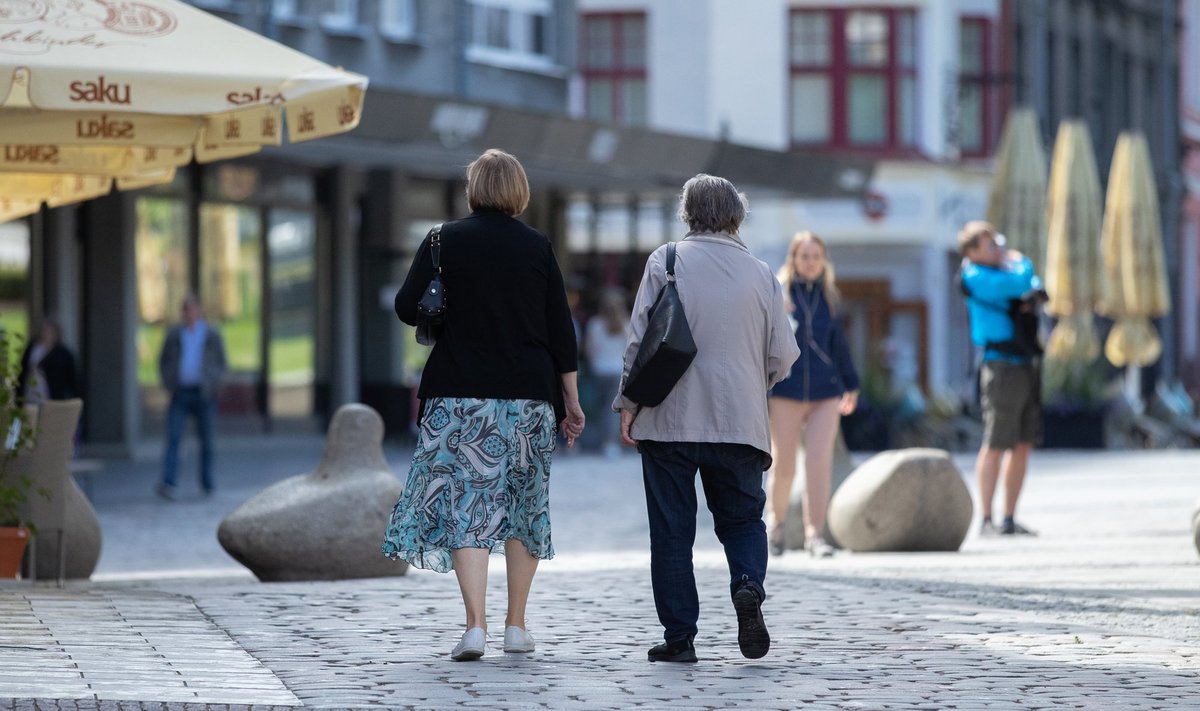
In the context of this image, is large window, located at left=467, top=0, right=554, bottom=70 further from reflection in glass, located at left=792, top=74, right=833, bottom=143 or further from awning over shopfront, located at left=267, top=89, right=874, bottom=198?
reflection in glass, located at left=792, top=74, right=833, bottom=143

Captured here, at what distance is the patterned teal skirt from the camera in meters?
7.74

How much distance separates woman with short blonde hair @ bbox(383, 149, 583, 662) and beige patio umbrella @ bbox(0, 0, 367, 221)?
85.2 inches

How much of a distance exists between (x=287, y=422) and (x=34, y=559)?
16.4 meters

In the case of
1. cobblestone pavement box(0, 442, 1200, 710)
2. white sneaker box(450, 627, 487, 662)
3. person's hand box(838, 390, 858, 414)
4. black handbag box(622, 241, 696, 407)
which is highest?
black handbag box(622, 241, 696, 407)

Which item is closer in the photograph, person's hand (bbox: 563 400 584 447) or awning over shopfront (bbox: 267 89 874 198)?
person's hand (bbox: 563 400 584 447)

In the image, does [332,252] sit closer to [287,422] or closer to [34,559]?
[287,422]

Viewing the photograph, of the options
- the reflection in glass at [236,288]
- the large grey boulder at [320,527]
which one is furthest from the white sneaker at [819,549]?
the reflection in glass at [236,288]

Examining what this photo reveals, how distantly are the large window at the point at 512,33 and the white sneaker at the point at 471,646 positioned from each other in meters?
23.2

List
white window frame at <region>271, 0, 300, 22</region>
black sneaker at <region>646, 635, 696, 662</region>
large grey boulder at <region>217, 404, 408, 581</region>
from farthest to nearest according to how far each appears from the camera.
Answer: white window frame at <region>271, 0, 300, 22</region> < large grey boulder at <region>217, 404, 408, 581</region> < black sneaker at <region>646, 635, 696, 662</region>

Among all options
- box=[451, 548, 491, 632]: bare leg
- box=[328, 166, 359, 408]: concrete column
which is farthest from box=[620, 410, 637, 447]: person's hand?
box=[328, 166, 359, 408]: concrete column

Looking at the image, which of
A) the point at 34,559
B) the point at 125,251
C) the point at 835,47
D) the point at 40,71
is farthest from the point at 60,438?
the point at 835,47

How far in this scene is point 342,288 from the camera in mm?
27328

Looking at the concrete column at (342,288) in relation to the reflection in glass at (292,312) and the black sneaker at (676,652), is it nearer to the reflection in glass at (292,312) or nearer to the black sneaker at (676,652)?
the reflection in glass at (292,312)

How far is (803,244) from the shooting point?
39.1 feet
